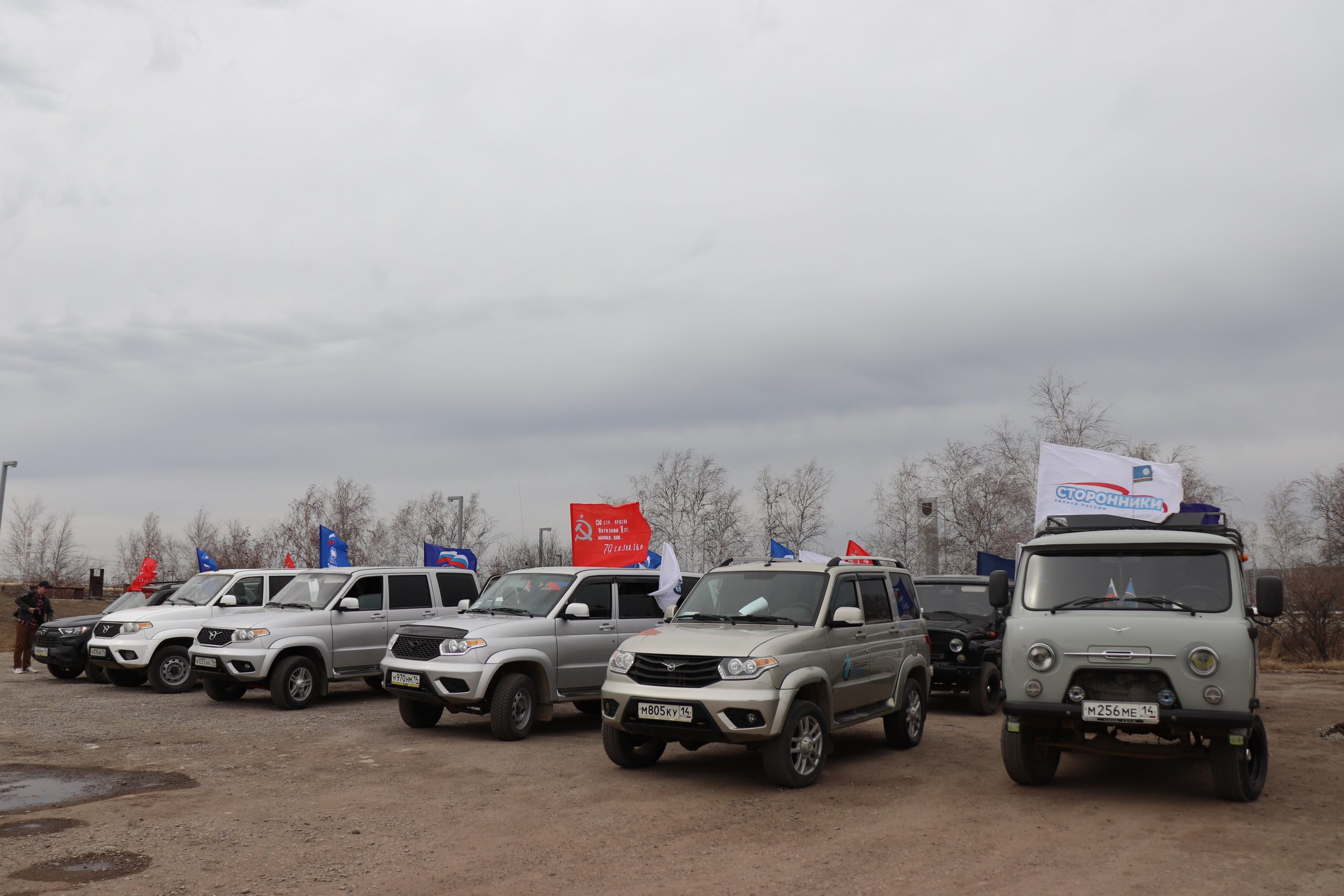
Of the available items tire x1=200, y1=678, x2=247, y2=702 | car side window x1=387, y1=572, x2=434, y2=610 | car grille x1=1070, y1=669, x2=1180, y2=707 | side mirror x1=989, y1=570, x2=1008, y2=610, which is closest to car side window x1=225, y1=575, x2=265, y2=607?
tire x1=200, y1=678, x2=247, y2=702

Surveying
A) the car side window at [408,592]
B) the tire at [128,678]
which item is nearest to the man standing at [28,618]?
the tire at [128,678]

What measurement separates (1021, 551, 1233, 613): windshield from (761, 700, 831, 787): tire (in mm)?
2156

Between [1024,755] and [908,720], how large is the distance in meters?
2.66

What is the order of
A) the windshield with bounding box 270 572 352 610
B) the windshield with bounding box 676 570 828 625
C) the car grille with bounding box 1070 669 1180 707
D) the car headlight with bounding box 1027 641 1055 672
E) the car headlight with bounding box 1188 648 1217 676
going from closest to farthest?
the car headlight with bounding box 1188 648 1217 676, the car grille with bounding box 1070 669 1180 707, the car headlight with bounding box 1027 641 1055 672, the windshield with bounding box 676 570 828 625, the windshield with bounding box 270 572 352 610

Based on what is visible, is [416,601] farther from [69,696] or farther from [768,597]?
[768,597]

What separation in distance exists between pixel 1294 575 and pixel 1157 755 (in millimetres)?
28796

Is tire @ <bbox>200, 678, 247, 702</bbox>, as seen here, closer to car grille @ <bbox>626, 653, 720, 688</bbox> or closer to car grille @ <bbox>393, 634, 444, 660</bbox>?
car grille @ <bbox>393, 634, 444, 660</bbox>

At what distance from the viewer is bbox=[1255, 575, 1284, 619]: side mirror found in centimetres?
797

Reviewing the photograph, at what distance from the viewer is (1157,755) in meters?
8.18

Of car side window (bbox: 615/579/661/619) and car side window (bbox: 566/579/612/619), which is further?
car side window (bbox: 615/579/661/619)

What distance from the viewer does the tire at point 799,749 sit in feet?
28.2

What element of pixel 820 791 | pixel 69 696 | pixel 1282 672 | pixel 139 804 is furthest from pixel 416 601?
pixel 1282 672

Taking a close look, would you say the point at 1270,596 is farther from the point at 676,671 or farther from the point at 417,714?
the point at 417,714

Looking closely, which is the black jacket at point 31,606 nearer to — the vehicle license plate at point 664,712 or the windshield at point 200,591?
the windshield at point 200,591
